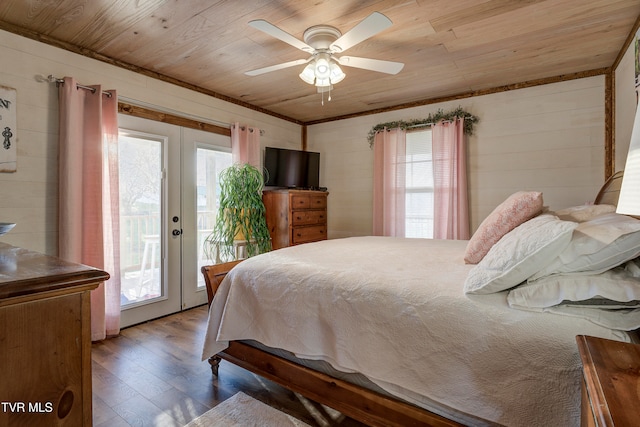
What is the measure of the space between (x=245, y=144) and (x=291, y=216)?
42.4 inches

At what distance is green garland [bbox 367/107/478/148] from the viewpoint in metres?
3.67

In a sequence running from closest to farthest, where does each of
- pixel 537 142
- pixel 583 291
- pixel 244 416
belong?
pixel 583 291 → pixel 244 416 → pixel 537 142

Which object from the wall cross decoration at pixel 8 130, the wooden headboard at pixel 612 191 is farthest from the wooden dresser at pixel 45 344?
the wooden headboard at pixel 612 191

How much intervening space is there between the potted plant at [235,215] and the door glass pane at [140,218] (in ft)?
2.00

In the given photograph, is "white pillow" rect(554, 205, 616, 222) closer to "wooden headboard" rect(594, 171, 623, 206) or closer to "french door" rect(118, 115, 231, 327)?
"wooden headboard" rect(594, 171, 623, 206)

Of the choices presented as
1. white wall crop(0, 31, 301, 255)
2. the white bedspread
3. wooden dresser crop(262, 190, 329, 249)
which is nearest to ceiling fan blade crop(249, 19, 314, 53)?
the white bedspread

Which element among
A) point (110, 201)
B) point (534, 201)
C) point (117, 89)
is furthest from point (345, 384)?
point (117, 89)

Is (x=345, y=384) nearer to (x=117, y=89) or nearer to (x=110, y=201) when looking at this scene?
(x=110, y=201)

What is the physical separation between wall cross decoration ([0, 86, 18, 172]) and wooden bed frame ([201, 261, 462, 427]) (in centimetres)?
202

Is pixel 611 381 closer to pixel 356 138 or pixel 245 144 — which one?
pixel 245 144

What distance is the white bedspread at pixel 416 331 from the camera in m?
1.04

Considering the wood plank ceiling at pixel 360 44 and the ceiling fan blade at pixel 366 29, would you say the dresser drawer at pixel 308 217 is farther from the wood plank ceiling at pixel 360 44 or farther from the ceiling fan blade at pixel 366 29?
the ceiling fan blade at pixel 366 29

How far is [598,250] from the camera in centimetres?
107

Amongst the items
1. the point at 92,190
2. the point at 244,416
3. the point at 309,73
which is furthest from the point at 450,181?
the point at 92,190
